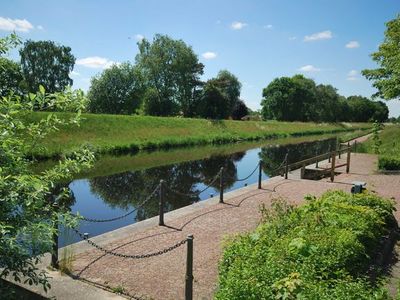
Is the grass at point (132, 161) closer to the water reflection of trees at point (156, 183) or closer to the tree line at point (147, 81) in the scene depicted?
the water reflection of trees at point (156, 183)

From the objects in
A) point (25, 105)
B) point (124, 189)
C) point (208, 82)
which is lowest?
point (124, 189)

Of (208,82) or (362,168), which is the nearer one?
(362,168)

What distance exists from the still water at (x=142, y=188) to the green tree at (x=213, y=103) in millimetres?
31247

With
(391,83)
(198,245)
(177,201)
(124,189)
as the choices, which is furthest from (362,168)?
(198,245)

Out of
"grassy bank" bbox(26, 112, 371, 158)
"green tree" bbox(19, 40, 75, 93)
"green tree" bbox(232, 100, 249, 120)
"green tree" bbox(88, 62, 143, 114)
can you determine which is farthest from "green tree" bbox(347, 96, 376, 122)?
"green tree" bbox(19, 40, 75, 93)

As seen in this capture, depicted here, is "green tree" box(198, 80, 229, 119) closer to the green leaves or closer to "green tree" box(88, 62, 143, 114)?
"green tree" box(88, 62, 143, 114)

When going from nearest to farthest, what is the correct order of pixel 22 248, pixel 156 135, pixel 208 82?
pixel 22 248 < pixel 156 135 < pixel 208 82

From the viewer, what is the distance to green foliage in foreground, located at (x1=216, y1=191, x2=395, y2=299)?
A: 430cm

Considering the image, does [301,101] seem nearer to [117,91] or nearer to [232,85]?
[232,85]

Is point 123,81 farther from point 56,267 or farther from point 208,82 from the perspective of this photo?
point 56,267

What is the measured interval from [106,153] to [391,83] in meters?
19.3

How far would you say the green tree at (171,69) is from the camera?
198ft

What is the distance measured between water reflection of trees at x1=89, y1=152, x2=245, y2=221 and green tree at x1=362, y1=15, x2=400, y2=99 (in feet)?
33.5

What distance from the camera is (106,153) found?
2811 cm
